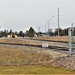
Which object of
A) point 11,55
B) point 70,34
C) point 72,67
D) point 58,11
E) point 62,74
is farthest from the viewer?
point 58,11

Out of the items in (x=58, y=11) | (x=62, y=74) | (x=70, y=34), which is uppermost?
(x=58, y=11)

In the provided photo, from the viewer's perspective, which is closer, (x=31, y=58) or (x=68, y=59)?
(x=68, y=59)

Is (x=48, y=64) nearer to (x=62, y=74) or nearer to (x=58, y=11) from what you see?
(x=62, y=74)

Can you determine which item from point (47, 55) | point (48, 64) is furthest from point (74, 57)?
point (47, 55)

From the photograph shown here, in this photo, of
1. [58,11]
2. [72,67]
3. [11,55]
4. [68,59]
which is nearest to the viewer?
→ [72,67]

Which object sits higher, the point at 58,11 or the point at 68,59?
the point at 58,11

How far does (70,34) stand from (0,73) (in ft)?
33.3

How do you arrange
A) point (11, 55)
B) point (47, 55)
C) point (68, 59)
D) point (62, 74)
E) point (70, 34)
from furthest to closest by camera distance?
point (11, 55) < point (47, 55) < point (70, 34) < point (68, 59) < point (62, 74)

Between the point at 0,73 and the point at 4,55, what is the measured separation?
42.7 ft

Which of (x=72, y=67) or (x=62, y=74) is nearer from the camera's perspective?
(x=62, y=74)

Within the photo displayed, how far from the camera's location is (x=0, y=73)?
20.8m

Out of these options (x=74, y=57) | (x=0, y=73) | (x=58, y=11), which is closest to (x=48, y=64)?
(x=74, y=57)

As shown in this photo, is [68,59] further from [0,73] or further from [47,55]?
[0,73]

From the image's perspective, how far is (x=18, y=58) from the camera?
3253cm
